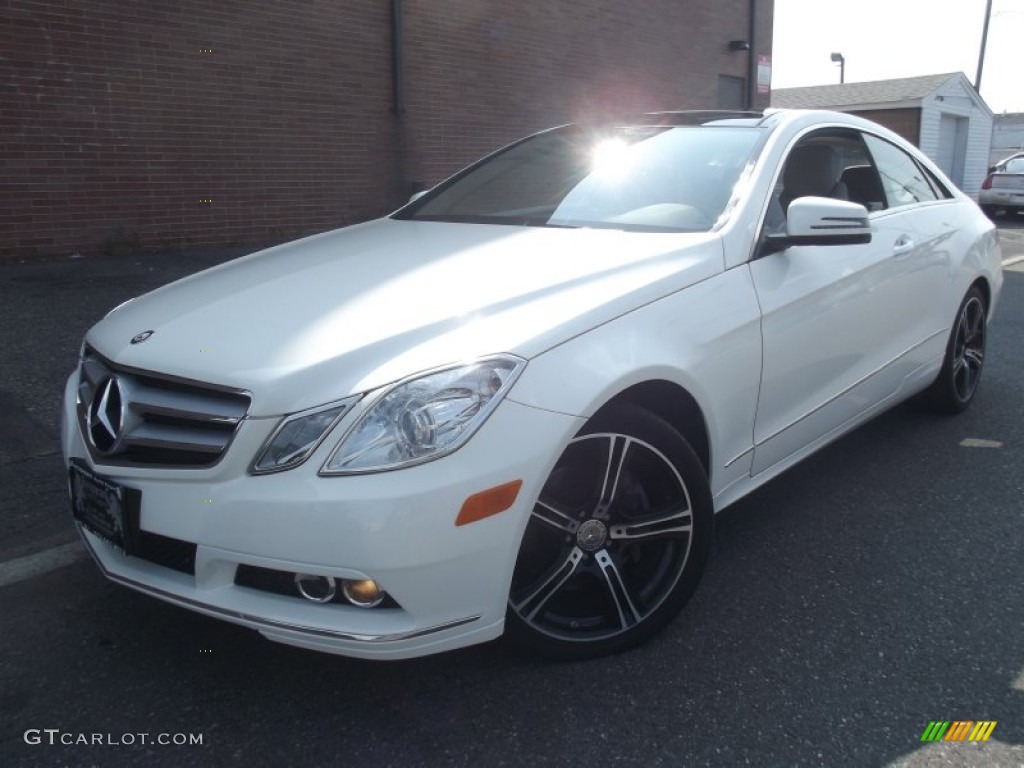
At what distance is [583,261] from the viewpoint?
2867 millimetres

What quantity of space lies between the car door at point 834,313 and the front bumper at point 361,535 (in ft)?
3.87

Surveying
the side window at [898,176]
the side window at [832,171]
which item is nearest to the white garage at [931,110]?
the side window at [898,176]

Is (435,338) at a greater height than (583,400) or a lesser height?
greater

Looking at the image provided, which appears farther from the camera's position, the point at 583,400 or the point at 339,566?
the point at 583,400

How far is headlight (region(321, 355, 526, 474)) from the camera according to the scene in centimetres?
217

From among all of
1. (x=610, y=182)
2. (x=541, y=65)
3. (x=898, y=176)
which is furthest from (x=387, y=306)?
(x=541, y=65)

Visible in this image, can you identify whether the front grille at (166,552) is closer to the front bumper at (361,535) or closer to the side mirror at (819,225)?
the front bumper at (361,535)

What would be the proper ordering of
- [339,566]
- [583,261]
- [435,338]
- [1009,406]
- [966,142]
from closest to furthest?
1. [339,566]
2. [435,338]
3. [583,261]
4. [1009,406]
5. [966,142]

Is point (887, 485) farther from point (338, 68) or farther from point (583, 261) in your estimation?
point (338, 68)

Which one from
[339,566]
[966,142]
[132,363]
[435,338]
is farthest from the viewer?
[966,142]

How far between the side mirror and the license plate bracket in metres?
2.17

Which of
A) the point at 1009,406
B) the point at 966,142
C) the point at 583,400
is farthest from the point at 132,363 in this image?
the point at 966,142

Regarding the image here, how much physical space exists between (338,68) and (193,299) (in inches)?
292

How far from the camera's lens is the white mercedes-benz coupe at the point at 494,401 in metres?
2.19
